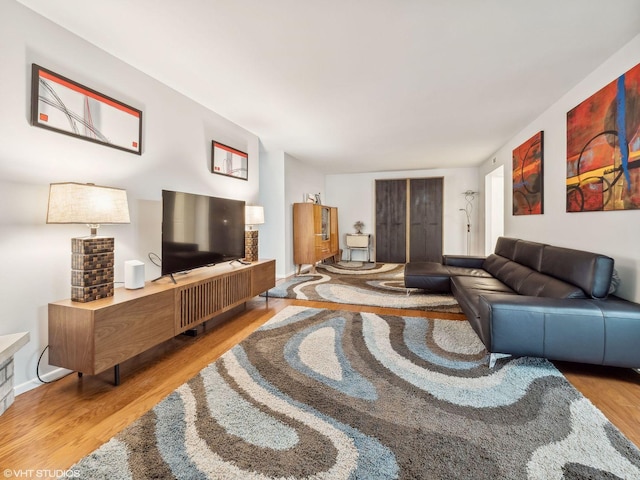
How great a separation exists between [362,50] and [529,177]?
9.47 feet

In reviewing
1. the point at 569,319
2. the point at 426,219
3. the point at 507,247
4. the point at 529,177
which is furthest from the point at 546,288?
the point at 426,219

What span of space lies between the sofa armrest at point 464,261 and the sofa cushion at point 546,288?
149cm

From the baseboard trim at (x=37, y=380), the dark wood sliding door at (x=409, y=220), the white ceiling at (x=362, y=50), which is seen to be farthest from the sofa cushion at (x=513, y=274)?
the baseboard trim at (x=37, y=380)

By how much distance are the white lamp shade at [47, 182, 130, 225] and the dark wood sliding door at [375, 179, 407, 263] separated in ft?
20.1

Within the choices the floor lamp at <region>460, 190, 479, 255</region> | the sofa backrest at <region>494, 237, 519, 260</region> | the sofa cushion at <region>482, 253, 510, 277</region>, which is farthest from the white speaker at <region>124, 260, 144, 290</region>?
the floor lamp at <region>460, 190, 479, 255</region>

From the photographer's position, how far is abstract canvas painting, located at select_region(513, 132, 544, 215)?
3.32 metres

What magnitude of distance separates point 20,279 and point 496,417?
289 centimetres

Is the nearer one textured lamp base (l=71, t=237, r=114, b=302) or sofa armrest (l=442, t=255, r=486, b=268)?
textured lamp base (l=71, t=237, r=114, b=302)

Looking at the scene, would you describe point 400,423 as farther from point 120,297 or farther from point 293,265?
point 293,265

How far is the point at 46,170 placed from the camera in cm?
184

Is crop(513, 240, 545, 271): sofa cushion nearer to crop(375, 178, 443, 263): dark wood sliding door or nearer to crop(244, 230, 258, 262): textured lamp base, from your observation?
crop(244, 230, 258, 262): textured lamp base

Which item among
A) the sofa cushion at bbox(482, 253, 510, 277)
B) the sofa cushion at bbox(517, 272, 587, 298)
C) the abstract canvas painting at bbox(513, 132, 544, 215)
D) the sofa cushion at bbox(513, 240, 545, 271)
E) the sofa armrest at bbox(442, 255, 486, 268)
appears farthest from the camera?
the sofa armrest at bbox(442, 255, 486, 268)

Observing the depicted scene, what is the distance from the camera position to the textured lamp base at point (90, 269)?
5.85ft

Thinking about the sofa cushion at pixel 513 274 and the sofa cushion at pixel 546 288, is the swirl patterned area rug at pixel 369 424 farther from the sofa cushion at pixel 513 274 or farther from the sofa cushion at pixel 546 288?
the sofa cushion at pixel 513 274
